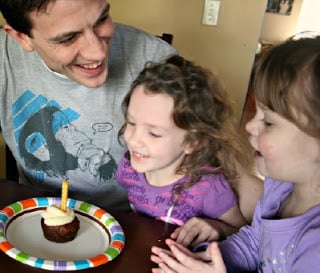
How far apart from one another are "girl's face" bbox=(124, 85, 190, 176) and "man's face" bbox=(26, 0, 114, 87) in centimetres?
15

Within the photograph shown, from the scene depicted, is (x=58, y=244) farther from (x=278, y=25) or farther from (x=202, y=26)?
(x=278, y=25)

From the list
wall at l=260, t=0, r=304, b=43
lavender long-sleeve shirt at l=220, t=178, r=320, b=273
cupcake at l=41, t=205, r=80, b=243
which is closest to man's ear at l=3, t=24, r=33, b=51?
cupcake at l=41, t=205, r=80, b=243

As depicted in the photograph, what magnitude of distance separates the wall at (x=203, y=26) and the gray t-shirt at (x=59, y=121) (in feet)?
4.16

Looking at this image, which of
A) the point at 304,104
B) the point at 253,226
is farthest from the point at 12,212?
the point at 304,104

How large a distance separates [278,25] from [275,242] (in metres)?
5.72

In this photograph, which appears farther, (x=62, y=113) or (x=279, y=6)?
(x=279, y=6)

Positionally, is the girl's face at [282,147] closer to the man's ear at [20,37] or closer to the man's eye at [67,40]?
the man's eye at [67,40]

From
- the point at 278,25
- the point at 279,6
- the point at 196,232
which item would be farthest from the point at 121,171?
the point at 278,25

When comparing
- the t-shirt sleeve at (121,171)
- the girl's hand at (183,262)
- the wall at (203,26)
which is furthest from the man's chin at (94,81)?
the wall at (203,26)

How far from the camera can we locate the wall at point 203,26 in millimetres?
2582

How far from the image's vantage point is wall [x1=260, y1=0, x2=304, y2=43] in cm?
612

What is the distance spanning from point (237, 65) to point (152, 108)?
5.60 ft

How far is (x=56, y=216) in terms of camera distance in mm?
989

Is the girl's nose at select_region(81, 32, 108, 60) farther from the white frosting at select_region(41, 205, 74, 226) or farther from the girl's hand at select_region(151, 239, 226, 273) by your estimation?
the girl's hand at select_region(151, 239, 226, 273)
